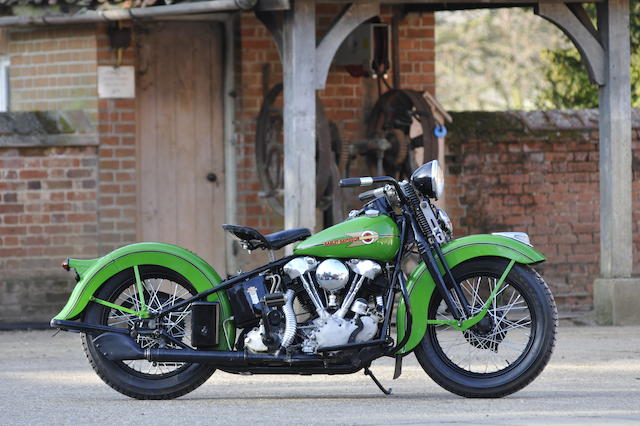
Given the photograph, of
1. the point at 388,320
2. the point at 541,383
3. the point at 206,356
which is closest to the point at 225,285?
the point at 206,356

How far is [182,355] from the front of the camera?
6.64 m

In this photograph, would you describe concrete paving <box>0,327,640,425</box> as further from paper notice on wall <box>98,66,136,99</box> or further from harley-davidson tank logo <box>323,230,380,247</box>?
paper notice on wall <box>98,66,136,99</box>

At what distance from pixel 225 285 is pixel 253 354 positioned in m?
0.37

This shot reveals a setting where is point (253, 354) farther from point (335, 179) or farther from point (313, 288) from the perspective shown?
point (335, 179)

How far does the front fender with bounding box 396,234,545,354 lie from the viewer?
665 cm

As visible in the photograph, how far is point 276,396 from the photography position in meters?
7.07

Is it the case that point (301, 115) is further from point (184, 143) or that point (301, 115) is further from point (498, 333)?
point (498, 333)

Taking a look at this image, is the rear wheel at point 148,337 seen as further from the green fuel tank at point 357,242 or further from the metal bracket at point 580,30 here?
the metal bracket at point 580,30

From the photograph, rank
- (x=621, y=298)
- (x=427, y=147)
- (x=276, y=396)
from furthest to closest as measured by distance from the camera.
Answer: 1. (x=427, y=147)
2. (x=621, y=298)
3. (x=276, y=396)

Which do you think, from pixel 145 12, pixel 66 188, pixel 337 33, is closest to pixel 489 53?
pixel 66 188

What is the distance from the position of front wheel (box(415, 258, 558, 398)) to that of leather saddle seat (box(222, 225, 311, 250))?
745 mm

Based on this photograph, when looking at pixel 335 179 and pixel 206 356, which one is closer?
pixel 206 356

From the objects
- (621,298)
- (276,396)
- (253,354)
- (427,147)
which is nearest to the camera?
(253,354)

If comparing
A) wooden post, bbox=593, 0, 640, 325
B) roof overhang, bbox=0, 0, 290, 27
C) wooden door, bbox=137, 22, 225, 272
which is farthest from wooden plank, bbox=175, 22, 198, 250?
wooden post, bbox=593, 0, 640, 325
